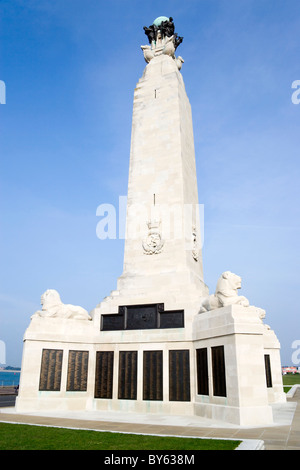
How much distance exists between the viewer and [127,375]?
752 inches

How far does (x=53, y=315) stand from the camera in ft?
67.6

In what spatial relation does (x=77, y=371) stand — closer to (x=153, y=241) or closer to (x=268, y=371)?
(x=153, y=241)

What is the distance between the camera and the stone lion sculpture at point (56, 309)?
67.9ft

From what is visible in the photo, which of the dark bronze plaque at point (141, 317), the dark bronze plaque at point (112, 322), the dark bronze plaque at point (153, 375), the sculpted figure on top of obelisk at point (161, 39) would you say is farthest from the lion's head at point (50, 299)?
the sculpted figure on top of obelisk at point (161, 39)

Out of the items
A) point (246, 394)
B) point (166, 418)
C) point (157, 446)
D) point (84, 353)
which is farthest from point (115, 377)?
point (157, 446)

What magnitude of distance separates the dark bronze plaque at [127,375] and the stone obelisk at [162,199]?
2860mm

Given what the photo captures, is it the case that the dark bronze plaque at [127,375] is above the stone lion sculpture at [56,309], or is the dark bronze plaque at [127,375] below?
below

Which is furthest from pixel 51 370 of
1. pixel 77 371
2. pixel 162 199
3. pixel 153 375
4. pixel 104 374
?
pixel 162 199

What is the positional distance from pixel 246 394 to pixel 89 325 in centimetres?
1005

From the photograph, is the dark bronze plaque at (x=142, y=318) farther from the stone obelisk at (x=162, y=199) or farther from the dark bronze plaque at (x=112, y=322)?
the stone obelisk at (x=162, y=199)

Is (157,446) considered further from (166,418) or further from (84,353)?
(84,353)

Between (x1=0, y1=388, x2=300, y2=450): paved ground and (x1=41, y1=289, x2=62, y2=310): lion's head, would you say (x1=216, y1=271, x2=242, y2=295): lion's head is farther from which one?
(x1=41, y1=289, x2=62, y2=310): lion's head

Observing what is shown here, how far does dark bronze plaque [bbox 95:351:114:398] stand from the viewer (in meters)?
19.4

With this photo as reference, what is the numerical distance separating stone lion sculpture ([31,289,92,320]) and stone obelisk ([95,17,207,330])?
5.83ft
